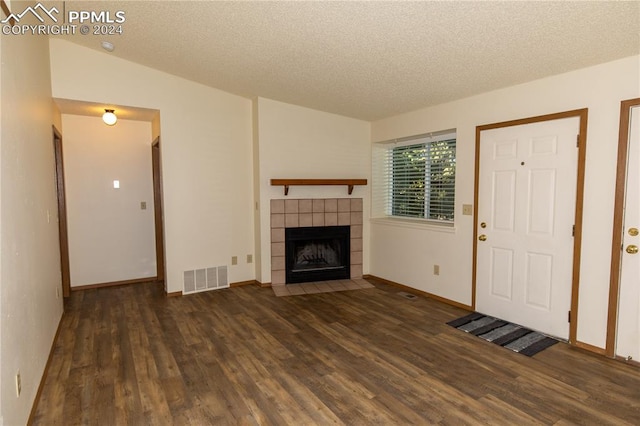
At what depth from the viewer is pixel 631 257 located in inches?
106

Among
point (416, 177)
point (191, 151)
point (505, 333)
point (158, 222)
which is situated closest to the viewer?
point (505, 333)

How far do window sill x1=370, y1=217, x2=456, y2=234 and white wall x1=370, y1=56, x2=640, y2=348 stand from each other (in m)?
0.04

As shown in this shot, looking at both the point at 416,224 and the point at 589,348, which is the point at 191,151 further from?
the point at 589,348

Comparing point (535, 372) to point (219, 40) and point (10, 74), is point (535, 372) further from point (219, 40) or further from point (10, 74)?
point (10, 74)

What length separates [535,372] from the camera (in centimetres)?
263

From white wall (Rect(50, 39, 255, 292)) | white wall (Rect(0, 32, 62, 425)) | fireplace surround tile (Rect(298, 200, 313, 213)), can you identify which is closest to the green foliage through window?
fireplace surround tile (Rect(298, 200, 313, 213))

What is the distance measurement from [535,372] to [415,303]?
1658 mm

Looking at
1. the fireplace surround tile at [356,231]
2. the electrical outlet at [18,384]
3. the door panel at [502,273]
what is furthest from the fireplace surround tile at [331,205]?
the electrical outlet at [18,384]

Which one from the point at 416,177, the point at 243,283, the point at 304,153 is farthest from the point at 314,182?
the point at 243,283

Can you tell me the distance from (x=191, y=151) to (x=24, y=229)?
2531mm

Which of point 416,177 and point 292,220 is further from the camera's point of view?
point 292,220

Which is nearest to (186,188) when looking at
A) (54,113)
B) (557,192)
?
(54,113)

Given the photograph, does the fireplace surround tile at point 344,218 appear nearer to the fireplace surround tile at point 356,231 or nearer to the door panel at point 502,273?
the fireplace surround tile at point 356,231

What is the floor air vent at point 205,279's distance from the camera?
15.3ft
